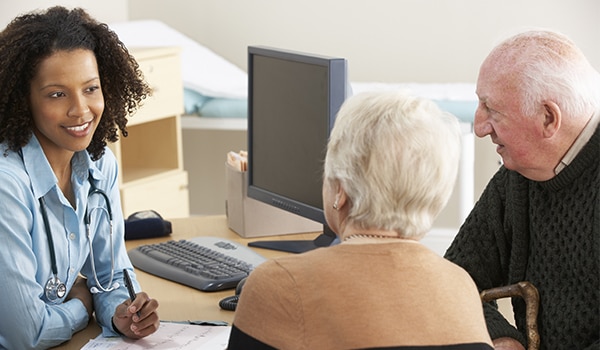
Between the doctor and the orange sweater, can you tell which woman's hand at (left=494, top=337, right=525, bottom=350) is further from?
the doctor

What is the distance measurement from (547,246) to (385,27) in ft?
11.2

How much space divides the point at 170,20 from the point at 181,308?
139 inches

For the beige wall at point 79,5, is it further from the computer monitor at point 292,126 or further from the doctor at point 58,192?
the doctor at point 58,192

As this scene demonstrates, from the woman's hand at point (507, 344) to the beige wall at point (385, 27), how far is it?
3308mm

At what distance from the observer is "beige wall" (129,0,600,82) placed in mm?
5023

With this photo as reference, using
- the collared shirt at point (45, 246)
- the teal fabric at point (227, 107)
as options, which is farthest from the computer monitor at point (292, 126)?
the teal fabric at point (227, 107)

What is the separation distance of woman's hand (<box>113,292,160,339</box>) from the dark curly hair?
39cm

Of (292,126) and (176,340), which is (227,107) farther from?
(176,340)

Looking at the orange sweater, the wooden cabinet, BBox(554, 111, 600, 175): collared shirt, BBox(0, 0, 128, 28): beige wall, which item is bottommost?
the wooden cabinet

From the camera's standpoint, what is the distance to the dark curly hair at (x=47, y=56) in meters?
1.92

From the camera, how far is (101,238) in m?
2.10

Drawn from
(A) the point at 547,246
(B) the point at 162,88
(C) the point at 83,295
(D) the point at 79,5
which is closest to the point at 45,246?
(C) the point at 83,295

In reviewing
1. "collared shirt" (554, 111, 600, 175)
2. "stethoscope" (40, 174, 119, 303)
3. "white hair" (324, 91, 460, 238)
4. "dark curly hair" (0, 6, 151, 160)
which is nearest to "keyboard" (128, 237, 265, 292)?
"stethoscope" (40, 174, 119, 303)

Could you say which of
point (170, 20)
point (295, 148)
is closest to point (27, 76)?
point (295, 148)
